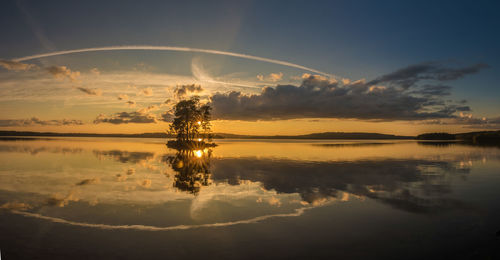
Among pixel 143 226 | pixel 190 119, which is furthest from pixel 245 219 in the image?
pixel 190 119

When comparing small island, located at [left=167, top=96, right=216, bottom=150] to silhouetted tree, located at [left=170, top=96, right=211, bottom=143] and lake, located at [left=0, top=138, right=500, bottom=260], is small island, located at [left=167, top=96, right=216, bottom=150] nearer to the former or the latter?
silhouetted tree, located at [left=170, top=96, right=211, bottom=143]

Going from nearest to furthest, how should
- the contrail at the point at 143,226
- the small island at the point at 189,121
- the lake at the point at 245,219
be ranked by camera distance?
the lake at the point at 245,219 → the contrail at the point at 143,226 → the small island at the point at 189,121

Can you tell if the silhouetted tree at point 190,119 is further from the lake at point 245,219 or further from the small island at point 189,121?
the lake at point 245,219

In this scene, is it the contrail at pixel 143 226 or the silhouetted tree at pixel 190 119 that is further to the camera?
the silhouetted tree at pixel 190 119

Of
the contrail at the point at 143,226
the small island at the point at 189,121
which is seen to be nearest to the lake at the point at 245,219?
the contrail at the point at 143,226

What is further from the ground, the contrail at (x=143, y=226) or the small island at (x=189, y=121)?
the small island at (x=189, y=121)

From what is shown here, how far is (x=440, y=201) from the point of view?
19516 mm

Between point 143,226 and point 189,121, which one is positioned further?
point 189,121

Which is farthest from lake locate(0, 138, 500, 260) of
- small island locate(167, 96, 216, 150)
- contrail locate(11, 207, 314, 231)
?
small island locate(167, 96, 216, 150)

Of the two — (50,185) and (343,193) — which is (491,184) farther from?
(50,185)

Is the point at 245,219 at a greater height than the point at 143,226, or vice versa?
the point at 143,226

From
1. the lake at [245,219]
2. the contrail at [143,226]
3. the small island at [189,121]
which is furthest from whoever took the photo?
the small island at [189,121]

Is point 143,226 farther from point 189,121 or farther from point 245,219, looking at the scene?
point 189,121

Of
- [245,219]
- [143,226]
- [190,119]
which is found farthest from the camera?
[190,119]
